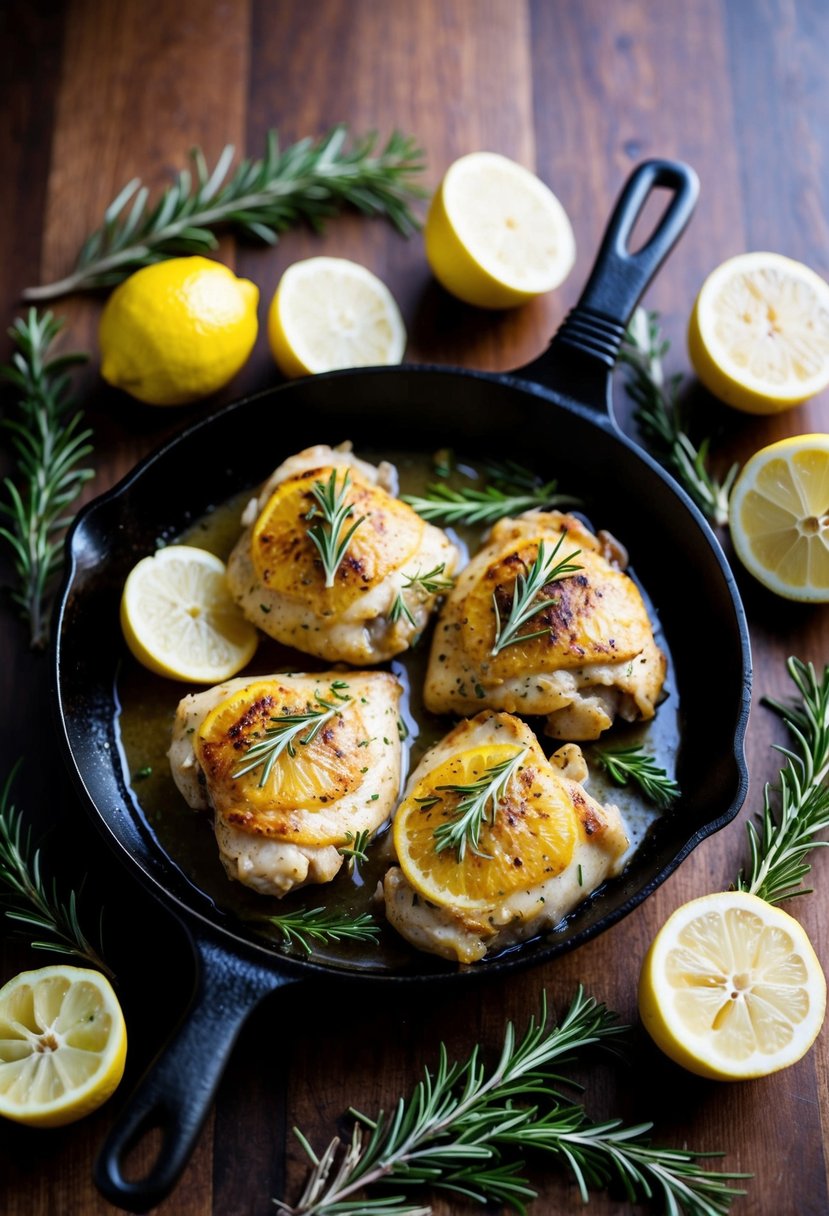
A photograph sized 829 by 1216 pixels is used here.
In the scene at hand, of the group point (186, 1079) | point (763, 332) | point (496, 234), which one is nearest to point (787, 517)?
point (763, 332)

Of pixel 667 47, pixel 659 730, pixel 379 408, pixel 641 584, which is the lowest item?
pixel 659 730

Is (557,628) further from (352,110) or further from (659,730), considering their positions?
(352,110)

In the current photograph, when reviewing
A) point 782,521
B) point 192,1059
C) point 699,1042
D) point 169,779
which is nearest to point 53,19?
point 169,779

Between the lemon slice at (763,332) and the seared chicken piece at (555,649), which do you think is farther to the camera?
the lemon slice at (763,332)

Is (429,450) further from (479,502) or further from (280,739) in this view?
(280,739)

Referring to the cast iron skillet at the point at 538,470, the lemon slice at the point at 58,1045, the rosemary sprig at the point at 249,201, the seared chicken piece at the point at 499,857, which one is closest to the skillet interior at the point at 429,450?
the cast iron skillet at the point at 538,470

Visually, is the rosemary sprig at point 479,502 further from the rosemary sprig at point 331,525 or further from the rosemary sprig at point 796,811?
the rosemary sprig at point 796,811

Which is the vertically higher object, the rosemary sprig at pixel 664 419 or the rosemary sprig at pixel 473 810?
the rosemary sprig at pixel 664 419
